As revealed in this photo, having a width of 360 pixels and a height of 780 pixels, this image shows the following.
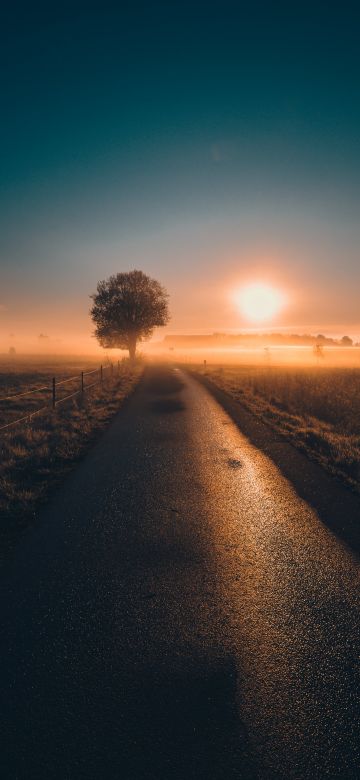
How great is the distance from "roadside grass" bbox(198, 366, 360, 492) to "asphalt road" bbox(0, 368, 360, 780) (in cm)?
307

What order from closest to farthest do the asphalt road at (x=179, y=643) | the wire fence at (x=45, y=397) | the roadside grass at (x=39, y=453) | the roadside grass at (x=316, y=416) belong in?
the asphalt road at (x=179, y=643) < the roadside grass at (x=39, y=453) < the roadside grass at (x=316, y=416) < the wire fence at (x=45, y=397)

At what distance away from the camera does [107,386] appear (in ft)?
81.0

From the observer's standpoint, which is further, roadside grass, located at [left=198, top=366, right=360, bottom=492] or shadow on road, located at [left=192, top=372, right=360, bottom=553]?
roadside grass, located at [left=198, top=366, right=360, bottom=492]

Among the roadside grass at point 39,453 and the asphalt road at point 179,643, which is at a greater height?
the roadside grass at point 39,453

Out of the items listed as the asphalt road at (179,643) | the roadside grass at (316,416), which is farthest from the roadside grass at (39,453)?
the roadside grass at (316,416)

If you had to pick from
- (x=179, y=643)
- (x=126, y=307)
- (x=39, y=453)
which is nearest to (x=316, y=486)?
(x=179, y=643)

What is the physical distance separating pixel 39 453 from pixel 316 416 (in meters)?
10.9

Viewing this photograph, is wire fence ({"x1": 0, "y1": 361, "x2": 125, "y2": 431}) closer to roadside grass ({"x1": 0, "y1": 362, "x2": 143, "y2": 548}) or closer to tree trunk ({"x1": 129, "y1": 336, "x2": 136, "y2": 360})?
roadside grass ({"x1": 0, "y1": 362, "x2": 143, "y2": 548})

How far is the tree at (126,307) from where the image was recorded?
1886 inches

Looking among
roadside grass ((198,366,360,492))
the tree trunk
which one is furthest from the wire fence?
the tree trunk

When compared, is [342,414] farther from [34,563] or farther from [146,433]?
[34,563]

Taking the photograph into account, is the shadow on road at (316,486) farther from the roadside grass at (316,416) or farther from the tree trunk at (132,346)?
the tree trunk at (132,346)

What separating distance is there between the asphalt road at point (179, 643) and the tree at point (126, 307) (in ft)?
142

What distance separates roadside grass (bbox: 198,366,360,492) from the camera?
30.5 ft
